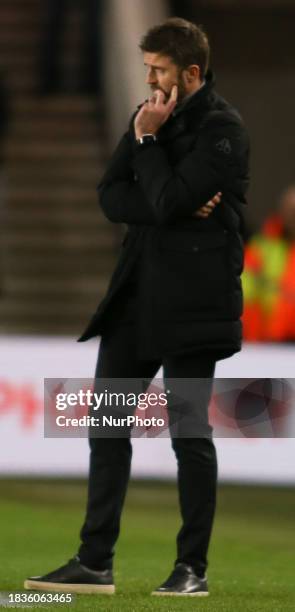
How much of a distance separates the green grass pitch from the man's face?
5.29ft

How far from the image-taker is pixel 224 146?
606 centimetres

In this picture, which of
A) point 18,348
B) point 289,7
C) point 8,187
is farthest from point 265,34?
point 18,348

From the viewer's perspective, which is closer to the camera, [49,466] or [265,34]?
[49,466]

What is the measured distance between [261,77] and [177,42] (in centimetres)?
1272

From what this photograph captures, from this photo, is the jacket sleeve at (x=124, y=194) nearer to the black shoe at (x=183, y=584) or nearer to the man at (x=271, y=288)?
the black shoe at (x=183, y=584)

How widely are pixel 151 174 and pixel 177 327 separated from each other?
493 mm

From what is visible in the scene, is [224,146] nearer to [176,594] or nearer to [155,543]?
[176,594]

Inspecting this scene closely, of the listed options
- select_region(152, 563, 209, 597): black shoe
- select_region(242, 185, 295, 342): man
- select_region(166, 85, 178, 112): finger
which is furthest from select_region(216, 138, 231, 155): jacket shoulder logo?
select_region(242, 185, 295, 342): man

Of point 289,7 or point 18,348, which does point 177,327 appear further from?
point 289,7

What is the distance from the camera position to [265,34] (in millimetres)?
18469

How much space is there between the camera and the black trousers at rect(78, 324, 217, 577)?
6117 millimetres

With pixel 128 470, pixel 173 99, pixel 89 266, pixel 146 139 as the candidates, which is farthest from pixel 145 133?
pixel 89 266

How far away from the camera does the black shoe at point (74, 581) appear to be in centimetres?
621

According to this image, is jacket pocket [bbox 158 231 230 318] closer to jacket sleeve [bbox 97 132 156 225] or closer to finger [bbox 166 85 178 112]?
jacket sleeve [bbox 97 132 156 225]
